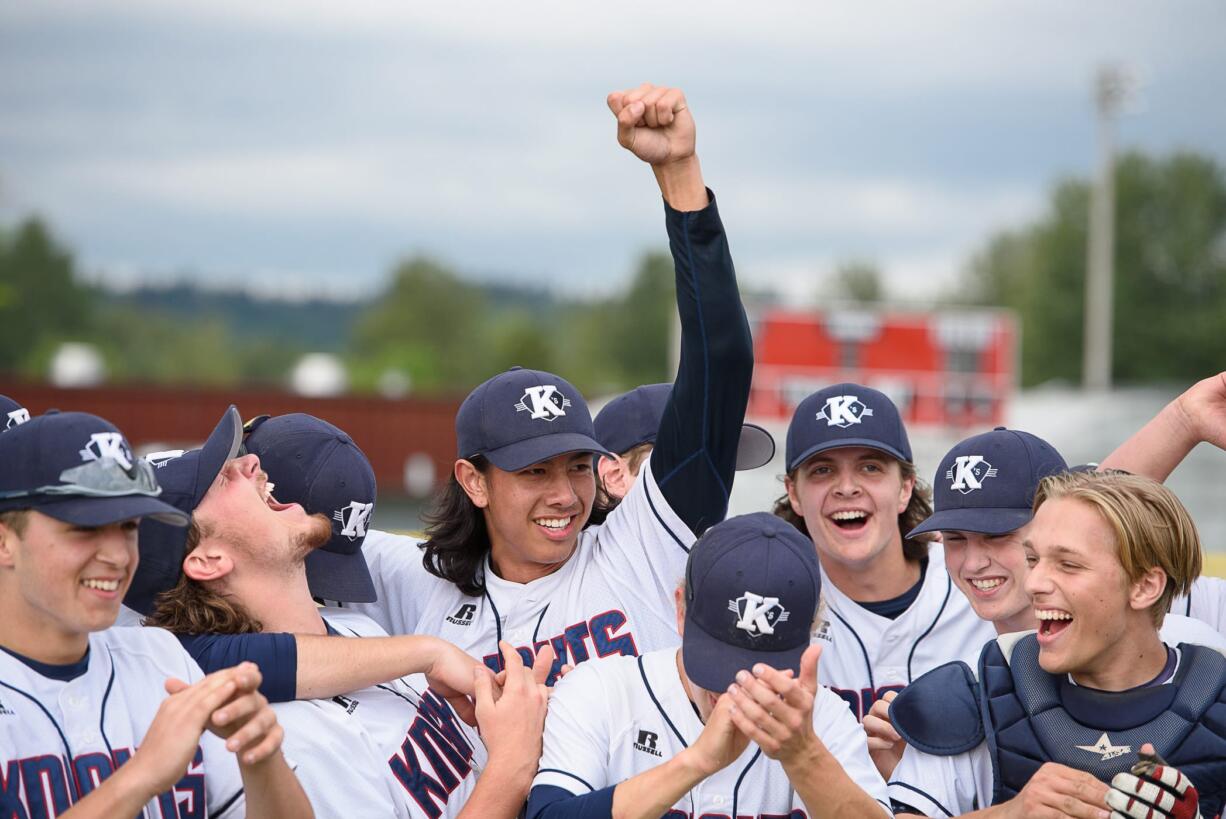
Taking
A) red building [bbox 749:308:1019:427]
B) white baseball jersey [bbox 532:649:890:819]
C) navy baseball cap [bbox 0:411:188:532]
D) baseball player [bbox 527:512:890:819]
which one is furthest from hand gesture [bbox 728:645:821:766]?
red building [bbox 749:308:1019:427]

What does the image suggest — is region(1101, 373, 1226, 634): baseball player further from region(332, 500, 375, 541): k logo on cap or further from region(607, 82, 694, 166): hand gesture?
region(332, 500, 375, 541): k logo on cap

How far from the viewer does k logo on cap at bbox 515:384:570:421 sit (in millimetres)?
3443

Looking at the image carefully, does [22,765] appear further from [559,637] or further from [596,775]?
[559,637]

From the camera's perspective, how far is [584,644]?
3320 mm

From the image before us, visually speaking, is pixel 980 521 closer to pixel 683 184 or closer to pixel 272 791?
pixel 683 184

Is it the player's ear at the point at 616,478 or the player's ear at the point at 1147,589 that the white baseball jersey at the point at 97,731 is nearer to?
→ the player's ear at the point at 616,478

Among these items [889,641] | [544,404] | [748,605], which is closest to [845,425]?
[889,641]

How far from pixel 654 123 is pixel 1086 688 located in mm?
1510

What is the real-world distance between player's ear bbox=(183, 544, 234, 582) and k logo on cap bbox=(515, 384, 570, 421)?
2.71ft

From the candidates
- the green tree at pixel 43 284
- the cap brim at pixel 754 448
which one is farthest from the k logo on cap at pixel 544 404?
the green tree at pixel 43 284

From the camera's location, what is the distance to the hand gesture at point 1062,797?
2516mm

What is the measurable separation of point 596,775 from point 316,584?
1.06m

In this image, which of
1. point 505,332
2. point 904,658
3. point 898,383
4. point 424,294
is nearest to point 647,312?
point 505,332

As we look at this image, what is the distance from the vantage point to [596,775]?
2717mm
